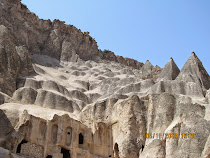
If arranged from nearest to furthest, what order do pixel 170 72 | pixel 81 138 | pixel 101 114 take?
pixel 81 138 < pixel 101 114 < pixel 170 72

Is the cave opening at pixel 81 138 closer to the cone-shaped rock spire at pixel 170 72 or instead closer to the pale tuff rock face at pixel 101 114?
the pale tuff rock face at pixel 101 114

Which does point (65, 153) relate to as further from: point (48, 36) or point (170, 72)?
point (48, 36)

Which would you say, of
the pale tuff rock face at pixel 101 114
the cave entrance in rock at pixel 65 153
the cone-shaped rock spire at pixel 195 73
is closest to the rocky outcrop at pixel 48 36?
the pale tuff rock face at pixel 101 114

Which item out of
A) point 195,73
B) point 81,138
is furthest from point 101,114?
point 195,73

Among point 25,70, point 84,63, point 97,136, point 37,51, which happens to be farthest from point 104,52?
point 97,136

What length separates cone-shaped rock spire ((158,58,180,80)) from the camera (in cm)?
4512

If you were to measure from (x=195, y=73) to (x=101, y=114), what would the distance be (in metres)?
15.9

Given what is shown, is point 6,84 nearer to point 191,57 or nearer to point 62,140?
point 62,140

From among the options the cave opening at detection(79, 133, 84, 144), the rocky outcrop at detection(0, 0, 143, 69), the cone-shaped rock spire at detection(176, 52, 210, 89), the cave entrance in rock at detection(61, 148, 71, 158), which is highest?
the rocky outcrop at detection(0, 0, 143, 69)

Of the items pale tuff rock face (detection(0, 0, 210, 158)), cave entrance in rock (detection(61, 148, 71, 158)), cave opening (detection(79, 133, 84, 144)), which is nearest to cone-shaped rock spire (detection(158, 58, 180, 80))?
pale tuff rock face (detection(0, 0, 210, 158))

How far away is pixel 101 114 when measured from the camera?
3550 cm

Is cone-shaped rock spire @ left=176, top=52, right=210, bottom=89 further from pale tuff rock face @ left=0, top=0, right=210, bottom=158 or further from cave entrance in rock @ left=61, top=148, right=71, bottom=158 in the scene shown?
cave entrance in rock @ left=61, top=148, right=71, bottom=158

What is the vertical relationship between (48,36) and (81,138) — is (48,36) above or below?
above

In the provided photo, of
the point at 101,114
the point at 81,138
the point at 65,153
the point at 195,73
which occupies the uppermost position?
the point at 195,73
